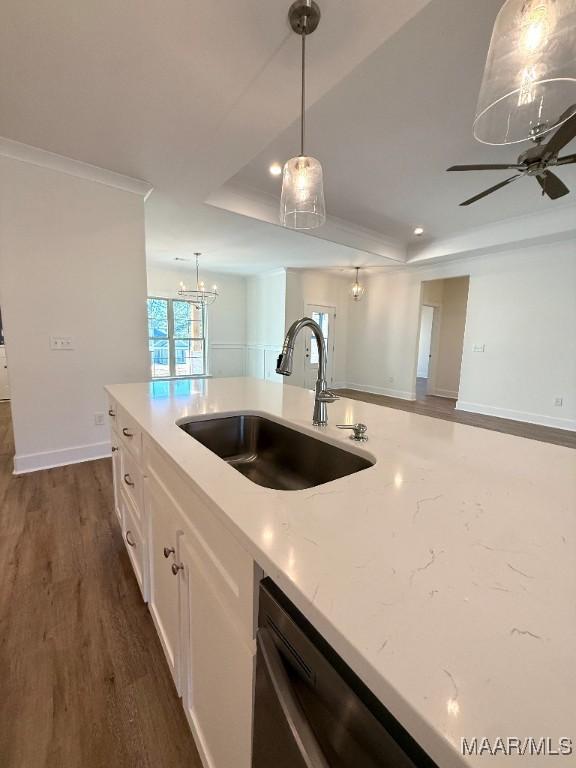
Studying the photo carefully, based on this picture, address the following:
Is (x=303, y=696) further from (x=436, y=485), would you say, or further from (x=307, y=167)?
(x=307, y=167)

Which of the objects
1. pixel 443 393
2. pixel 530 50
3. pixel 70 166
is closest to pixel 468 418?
pixel 443 393

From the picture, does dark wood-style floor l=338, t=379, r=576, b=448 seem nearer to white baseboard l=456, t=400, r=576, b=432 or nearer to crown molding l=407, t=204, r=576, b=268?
white baseboard l=456, t=400, r=576, b=432

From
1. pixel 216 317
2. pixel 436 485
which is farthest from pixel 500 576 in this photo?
pixel 216 317

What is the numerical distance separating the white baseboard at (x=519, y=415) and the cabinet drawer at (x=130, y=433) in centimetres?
538

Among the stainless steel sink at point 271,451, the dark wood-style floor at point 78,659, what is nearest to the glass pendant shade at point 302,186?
the stainless steel sink at point 271,451

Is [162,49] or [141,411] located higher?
[162,49]

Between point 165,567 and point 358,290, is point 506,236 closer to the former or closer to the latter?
point 358,290

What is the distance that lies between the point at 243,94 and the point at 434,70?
1112 millimetres

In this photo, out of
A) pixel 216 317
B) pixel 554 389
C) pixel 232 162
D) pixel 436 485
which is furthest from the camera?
pixel 216 317

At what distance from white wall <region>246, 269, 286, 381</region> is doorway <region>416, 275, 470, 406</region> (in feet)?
9.66

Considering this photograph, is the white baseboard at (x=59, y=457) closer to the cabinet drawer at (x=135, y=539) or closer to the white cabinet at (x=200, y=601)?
the cabinet drawer at (x=135, y=539)

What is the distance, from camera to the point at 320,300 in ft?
23.0

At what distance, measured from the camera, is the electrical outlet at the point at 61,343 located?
2.76 meters

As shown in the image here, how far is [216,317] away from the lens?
731 centimetres
